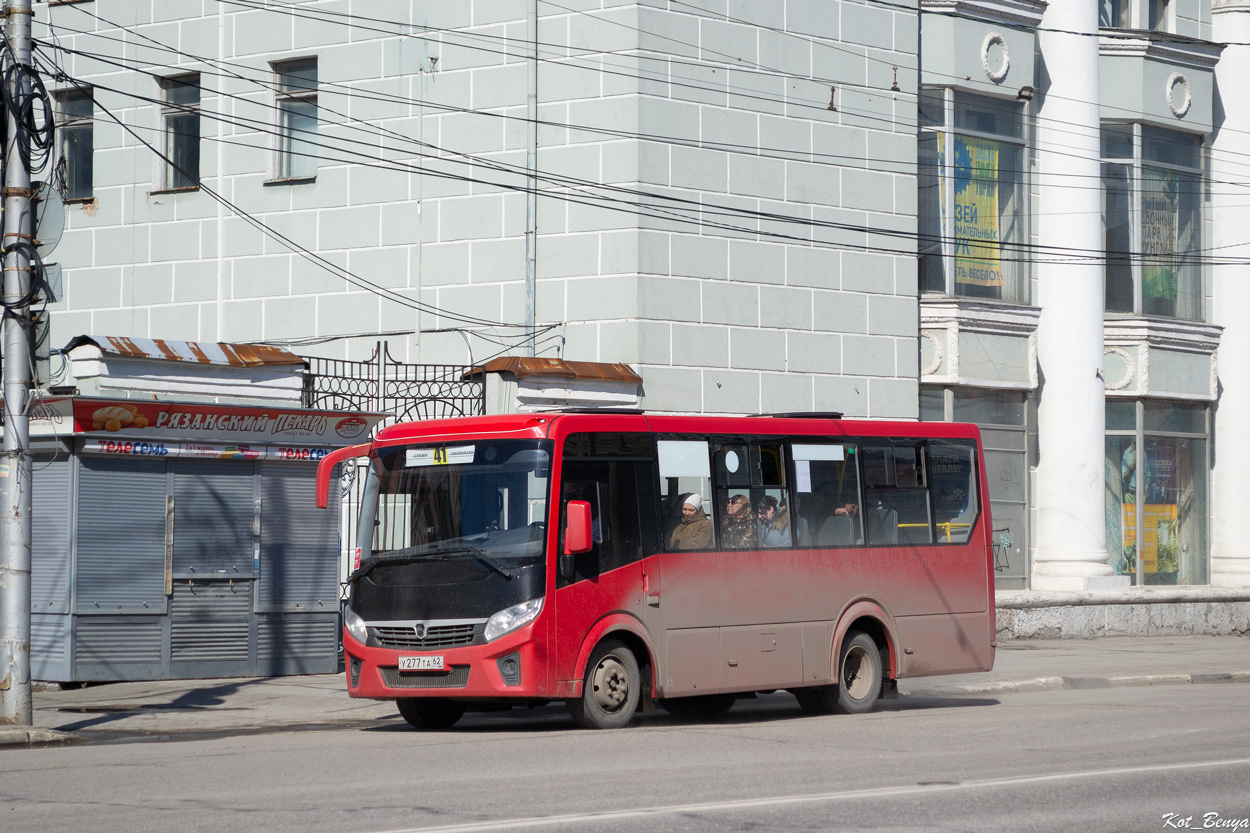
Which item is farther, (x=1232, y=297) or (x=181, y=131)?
(x=1232, y=297)

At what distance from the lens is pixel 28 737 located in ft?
41.6

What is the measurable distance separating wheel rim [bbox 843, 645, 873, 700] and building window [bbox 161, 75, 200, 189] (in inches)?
532

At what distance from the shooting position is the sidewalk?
13.9m

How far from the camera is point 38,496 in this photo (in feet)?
55.3

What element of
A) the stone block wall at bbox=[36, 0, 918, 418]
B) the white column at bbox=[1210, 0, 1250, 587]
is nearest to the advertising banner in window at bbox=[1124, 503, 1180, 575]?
the white column at bbox=[1210, 0, 1250, 587]

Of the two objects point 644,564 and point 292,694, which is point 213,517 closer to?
point 292,694

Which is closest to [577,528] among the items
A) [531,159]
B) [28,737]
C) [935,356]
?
[28,737]

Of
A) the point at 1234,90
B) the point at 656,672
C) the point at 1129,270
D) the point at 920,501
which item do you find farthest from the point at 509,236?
the point at 1234,90

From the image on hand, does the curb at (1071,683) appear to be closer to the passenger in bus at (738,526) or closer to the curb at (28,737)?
the passenger in bus at (738,526)

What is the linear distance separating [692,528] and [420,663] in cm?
260

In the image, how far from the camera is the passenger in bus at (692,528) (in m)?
14.1

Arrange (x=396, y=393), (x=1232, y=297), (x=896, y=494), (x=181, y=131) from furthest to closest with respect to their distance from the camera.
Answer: (x=1232, y=297)
(x=181, y=131)
(x=396, y=393)
(x=896, y=494)

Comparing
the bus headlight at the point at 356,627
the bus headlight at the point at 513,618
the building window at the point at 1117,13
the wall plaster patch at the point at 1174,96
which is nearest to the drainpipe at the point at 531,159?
the bus headlight at the point at 356,627

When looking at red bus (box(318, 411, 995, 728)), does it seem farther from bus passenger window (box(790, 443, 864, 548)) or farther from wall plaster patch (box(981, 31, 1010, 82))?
wall plaster patch (box(981, 31, 1010, 82))
